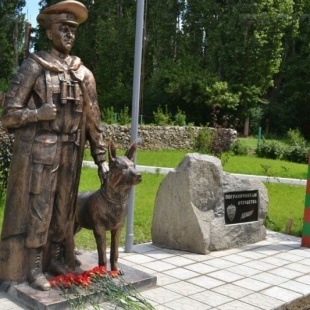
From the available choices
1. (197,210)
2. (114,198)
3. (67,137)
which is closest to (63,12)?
(67,137)

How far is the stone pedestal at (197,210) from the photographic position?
6.64 metres

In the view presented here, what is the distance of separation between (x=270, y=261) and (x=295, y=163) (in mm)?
13819

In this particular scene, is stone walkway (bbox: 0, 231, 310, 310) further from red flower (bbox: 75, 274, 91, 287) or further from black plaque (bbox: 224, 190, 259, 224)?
red flower (bbox: 75, 274, 91, 287)

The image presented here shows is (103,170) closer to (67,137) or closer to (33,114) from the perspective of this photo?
(67,137)

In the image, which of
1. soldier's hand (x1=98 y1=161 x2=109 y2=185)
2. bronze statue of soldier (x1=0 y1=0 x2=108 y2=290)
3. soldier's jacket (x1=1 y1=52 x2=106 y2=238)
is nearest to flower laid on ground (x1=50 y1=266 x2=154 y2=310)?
bronze statue of soldier (x1=0 y1=0 x2=108 y2=290)

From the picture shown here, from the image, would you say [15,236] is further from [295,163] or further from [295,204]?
[295,163]

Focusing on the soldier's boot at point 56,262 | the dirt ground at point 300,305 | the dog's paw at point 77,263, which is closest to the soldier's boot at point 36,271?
the soldier's boot at point 56,262

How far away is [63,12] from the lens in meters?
4.55

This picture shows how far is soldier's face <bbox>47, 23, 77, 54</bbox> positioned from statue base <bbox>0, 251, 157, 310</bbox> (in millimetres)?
2273

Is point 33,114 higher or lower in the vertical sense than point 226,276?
higher

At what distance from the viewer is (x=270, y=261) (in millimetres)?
6398

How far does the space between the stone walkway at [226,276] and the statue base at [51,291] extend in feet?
0.23

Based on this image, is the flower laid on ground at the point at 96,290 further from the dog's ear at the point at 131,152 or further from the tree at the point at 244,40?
the tree at the point at 244,40

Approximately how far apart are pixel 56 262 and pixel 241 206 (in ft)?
10.9
